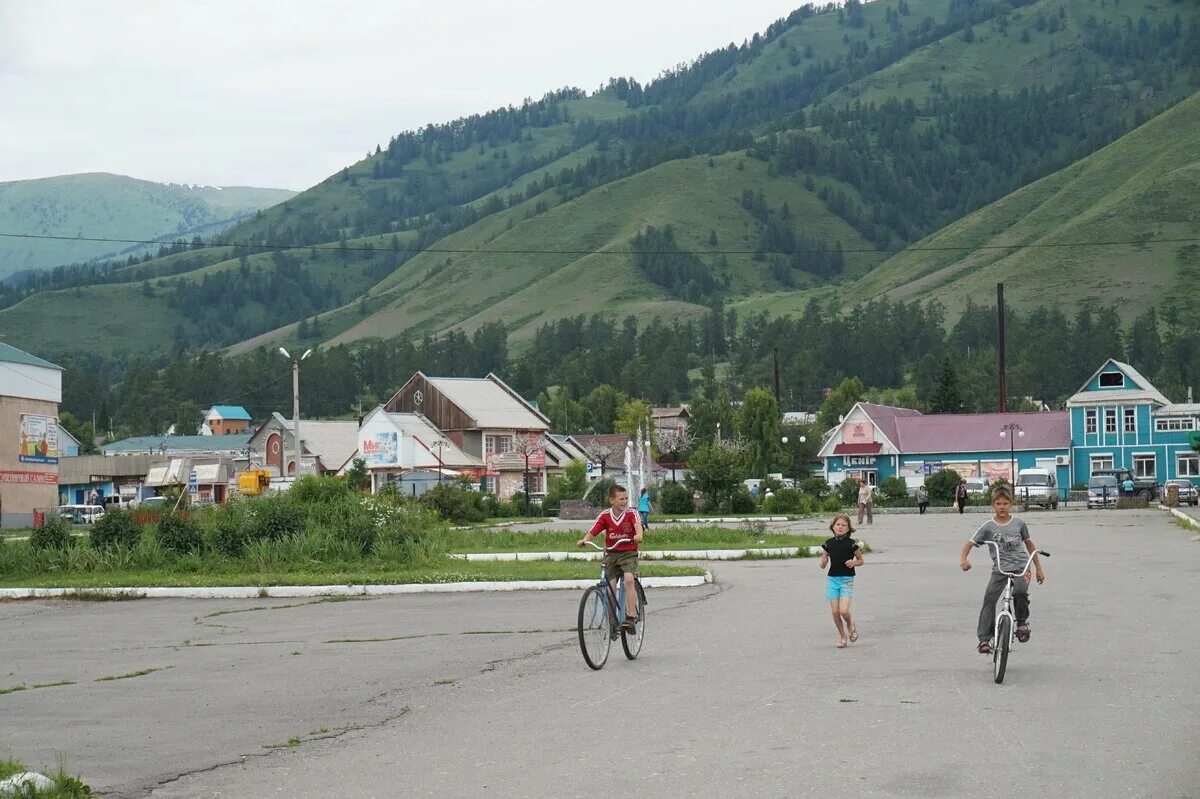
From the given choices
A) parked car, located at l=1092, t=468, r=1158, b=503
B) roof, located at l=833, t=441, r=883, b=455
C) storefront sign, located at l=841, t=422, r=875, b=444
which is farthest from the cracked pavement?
storefront sign, located at l=841, t=422, r=875, b=444

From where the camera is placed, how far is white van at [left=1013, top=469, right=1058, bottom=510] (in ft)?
232

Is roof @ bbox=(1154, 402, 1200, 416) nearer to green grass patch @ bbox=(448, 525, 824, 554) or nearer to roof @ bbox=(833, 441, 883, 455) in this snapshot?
roof @ bbox=(833, 441, 883, 455)

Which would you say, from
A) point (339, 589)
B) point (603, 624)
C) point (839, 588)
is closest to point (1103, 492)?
point (339, 589)

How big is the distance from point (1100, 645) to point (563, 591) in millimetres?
10572

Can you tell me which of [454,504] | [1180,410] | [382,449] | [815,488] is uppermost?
[1180,410]

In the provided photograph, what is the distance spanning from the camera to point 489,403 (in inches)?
3925

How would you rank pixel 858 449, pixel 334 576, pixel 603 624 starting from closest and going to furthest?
pixel 603 624 < pixel 334 576 < pixel 858 449

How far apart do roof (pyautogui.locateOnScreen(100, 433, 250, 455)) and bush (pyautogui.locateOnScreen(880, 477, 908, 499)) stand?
2434 inches

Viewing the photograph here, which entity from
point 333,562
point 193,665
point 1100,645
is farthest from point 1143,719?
point 333,562

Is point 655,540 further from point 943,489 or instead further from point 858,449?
point 858,449

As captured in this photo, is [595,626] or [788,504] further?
[788,504]

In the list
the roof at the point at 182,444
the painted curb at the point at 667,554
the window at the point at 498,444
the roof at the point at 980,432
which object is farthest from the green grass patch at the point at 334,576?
the roof at the point at 182,444

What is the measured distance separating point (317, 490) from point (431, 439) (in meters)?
59.1

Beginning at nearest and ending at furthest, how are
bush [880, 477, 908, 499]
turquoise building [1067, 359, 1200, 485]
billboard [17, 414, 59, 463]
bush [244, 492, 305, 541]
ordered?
bush [244, 492, 305, 541]
billboard [17, 414, 59, 463]
bush [880, 477, 908, 499]
turquoise building [1067, 359, 1200, 485]
